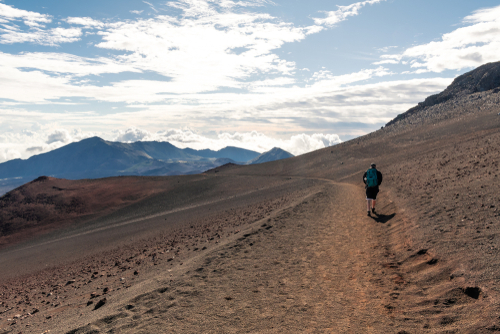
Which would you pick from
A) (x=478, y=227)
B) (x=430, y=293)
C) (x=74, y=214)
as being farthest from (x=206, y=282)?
(x=74, y=214)

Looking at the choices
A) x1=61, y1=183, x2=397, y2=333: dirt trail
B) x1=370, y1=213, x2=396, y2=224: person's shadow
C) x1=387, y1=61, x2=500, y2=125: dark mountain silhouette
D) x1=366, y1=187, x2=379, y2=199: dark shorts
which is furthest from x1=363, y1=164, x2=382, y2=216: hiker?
x1=387, y1=61, x2=500, y2=125: dark mountain silhouette

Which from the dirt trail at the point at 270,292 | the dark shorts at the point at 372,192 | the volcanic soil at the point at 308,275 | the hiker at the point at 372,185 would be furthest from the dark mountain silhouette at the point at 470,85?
the dirt trail at the point at 270,292

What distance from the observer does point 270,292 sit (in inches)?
249

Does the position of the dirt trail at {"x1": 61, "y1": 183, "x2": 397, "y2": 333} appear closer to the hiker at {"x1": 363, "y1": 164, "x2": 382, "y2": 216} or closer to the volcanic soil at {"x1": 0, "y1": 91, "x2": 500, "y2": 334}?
the volcanic soil at {"x1": 0, "y1": 91, "x2": 500, "y2": 334}

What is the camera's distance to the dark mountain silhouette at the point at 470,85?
208ft

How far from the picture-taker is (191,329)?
493 centimetres

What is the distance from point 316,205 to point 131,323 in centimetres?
1369

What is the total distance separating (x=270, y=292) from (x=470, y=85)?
85.5m

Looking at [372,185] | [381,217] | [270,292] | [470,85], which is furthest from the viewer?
[470,85]

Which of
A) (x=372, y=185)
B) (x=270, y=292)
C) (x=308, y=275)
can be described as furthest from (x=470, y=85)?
(x=270, y=292)

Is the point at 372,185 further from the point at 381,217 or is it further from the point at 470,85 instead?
the point at 470,85

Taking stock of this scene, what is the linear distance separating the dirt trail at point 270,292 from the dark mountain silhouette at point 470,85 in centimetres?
7130

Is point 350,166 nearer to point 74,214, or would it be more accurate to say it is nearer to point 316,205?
point 316,205

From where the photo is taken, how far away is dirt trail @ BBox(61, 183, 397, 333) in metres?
5.00
